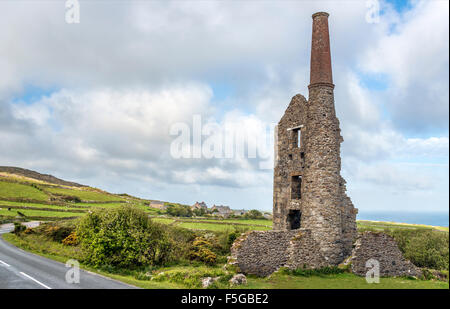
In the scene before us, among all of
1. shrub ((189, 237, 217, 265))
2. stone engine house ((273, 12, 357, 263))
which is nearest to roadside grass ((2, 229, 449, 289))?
stone engine house ((273, 12, 357, 263))

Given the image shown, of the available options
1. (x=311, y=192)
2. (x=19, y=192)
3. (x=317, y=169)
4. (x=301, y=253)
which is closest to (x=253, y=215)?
(x=19, y=192)

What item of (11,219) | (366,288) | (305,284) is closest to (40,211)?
(11,219)

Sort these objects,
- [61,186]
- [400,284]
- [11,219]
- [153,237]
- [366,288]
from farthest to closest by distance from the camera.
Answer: [61,186] < [11,219] < [153,237] < [400,284] < [366,288]

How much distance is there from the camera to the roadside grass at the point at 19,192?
132 feet

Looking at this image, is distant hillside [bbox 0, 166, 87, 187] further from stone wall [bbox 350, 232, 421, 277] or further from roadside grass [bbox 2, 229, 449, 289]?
stone wall [bbox 350, 232, 421, 277]

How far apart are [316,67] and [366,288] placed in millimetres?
16757

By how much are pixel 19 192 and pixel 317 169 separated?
3896cm

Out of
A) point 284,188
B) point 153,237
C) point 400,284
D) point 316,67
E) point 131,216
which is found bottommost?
point 400,284

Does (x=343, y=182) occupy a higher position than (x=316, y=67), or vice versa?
(x=316, y=67)

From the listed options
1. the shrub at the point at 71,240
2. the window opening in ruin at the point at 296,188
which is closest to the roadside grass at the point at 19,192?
the shrub at the point at 71,240

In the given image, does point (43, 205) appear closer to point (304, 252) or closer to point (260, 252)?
point (260, 252)

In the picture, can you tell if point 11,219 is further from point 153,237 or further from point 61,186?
point 153,237

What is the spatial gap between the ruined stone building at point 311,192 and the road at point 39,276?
8.45m

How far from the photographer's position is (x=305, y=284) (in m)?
19.6
